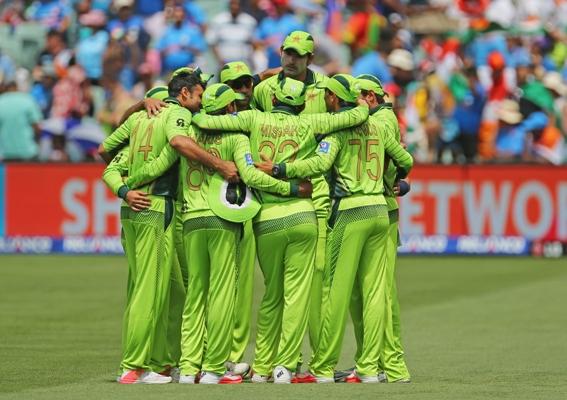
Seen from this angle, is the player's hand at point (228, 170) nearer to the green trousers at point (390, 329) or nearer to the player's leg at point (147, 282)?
the player's leg at point (147, 282)

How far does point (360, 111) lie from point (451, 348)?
378 centimetres

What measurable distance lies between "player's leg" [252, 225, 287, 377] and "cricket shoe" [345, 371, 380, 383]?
595mm

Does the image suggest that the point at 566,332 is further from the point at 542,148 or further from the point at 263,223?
the point at 542,148

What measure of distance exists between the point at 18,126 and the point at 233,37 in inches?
162

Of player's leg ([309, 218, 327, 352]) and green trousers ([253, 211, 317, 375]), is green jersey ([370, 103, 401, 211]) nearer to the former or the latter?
player's leg ([309, 218, 327, 352])

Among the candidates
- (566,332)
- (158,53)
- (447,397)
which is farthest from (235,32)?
(447,397)

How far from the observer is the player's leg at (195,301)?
11484 millimetres

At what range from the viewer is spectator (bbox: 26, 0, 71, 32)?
101 ft

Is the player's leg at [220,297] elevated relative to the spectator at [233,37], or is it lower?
lower

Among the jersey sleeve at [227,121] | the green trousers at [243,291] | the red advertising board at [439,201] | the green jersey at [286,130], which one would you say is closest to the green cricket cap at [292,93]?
the green jersey at [286,130]

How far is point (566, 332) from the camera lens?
52.2 ft

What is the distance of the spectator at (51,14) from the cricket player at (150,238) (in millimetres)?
19062

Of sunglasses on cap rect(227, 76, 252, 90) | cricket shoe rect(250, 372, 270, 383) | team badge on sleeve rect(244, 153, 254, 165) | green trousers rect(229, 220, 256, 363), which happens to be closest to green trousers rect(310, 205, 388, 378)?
cricket shoe rect(250, 372, 270, 383)

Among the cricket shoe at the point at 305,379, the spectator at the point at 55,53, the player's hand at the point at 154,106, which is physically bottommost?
the cricket shoe at the point at 305,379
